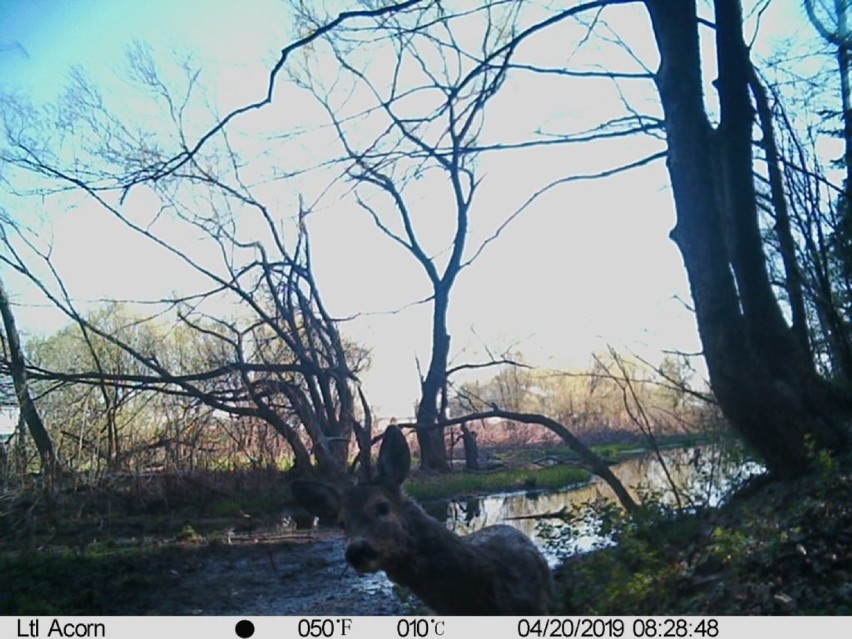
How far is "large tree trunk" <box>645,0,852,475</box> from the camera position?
296 centimetres

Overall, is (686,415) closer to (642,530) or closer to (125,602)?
(642,530)

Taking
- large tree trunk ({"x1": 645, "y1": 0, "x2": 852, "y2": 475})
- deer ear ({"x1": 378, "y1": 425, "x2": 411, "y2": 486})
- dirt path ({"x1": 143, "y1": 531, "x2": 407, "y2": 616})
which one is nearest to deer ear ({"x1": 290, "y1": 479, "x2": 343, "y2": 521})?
deer ear ({"x1": 378, "y1": 425, "x2": 411, "y2": 486})

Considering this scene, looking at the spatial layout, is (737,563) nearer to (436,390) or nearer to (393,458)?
(393,458)

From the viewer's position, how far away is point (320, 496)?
255 centimetres

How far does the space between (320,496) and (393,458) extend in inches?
9.9

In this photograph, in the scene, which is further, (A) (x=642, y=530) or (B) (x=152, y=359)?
(B) (x=152, y=359)

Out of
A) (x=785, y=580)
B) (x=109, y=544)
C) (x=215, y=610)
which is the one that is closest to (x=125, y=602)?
(x=215, y=610)

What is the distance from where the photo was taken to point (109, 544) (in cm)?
330

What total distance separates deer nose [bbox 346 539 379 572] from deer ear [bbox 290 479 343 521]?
0.18 meters

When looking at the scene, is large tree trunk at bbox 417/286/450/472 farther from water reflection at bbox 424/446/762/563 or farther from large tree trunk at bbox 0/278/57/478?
large tree trunk at bbox 0/278/57/478

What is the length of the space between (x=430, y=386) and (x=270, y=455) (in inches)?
27.9

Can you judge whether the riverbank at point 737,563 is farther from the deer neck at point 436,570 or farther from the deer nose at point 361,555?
the deer nose at point 361,555

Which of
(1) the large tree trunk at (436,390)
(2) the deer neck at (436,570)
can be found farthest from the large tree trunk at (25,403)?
(2) the deer neck at (436,570)

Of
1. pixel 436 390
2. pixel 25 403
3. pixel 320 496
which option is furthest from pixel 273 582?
pixel 25 403
